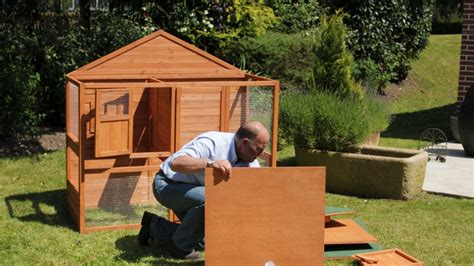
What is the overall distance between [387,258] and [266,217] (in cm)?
118

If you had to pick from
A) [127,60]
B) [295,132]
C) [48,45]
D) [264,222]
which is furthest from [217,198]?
[48,45]

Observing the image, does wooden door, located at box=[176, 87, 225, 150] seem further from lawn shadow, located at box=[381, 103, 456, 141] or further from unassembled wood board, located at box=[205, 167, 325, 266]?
lawn shadow, located at box=[381, 103, 456, 141]

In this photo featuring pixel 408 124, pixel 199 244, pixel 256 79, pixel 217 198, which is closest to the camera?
pixel 217 198

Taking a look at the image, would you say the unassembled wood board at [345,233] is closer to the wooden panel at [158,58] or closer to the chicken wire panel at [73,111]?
the wooden panel at [158,58]

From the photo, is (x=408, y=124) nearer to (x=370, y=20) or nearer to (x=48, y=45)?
(x=370, y=20)

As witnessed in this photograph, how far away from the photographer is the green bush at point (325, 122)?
8.48m

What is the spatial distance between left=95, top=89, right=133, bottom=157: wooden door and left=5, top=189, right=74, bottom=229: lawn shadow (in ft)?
2.74

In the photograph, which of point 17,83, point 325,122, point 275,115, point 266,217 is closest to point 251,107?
point 275,115

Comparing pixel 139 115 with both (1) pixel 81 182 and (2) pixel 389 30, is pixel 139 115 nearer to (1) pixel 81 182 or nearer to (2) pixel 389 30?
(1) pixel 81 182

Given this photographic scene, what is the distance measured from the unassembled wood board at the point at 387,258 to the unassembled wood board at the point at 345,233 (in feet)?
0.93

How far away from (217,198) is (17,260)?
180 centimetres

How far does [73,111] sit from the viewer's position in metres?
7.03

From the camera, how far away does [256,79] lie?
7.29m

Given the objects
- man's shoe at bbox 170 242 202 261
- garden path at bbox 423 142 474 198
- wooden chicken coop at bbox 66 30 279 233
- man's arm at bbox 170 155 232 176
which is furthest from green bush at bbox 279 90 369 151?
man's arm at bbox 170 155 232 176
